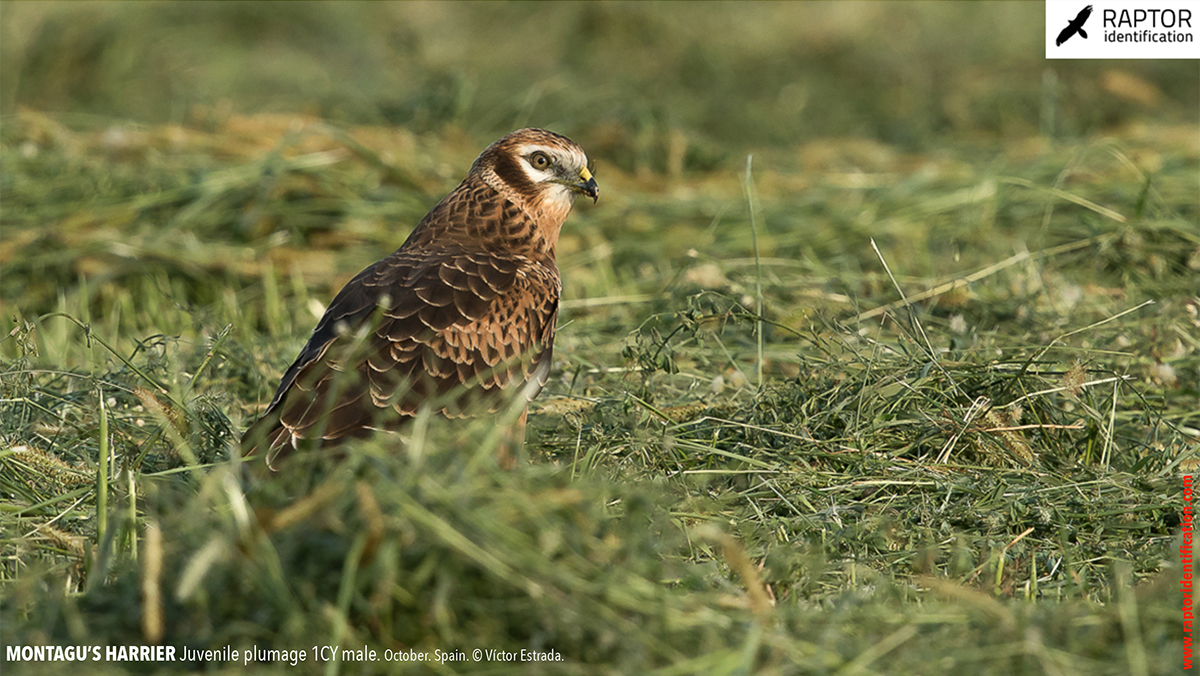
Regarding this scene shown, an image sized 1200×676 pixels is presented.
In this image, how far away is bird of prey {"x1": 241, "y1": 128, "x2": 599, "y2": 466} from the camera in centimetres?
387

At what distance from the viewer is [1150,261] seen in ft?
19.2

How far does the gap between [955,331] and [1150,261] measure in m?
1.50

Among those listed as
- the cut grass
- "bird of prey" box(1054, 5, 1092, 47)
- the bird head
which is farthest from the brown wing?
"bird of prey" box(1054, 5, 1092, 47)

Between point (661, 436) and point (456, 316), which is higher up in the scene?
point (456, 316)

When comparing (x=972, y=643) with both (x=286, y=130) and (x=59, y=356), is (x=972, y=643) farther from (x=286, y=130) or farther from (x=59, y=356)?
(x=286, y=130)

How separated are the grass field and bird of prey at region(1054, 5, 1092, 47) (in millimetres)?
730

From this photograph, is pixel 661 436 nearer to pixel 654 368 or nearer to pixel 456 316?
pixel 654 368

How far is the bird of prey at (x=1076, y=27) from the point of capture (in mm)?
7891

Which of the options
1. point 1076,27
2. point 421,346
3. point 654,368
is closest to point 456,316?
point 421,346

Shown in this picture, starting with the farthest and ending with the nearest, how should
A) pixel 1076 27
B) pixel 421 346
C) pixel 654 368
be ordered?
pixel 1076 27 < pixel 654 368 < pixel 421 346

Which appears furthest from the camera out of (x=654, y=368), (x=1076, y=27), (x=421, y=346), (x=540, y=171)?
(x=1076, y=27)

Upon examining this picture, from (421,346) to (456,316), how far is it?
0.18 meters

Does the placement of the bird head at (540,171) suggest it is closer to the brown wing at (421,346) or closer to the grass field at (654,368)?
the brown wing at (421,346)

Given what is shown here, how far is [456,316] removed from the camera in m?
4.16
